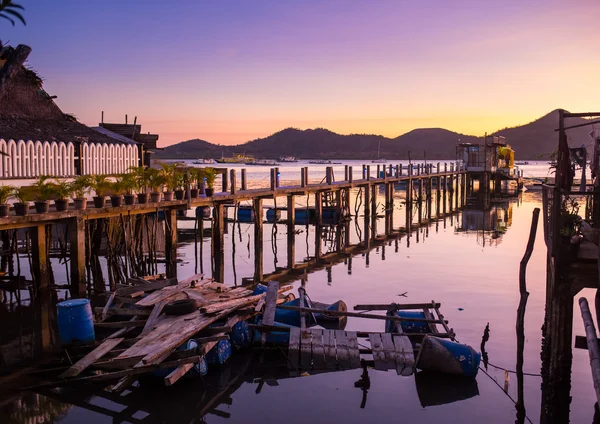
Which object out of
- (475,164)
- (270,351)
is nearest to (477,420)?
(270,351)

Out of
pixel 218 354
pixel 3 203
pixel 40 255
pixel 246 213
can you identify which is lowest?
pixel 218 354

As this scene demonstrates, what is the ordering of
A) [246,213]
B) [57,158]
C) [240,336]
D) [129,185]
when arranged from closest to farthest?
[240,336], [129,185], [57,158], [246,213]

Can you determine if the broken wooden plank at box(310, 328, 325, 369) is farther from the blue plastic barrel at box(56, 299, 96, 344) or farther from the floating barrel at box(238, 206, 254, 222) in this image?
the floating barrel at box(238, 206, 254, 222)

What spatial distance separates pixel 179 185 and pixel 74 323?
1056cm

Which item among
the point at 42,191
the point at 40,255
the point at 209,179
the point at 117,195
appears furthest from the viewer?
the point at 209,179

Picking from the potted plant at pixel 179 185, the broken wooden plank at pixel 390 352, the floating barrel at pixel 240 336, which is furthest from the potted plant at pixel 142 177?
the broken wooden plank at pixel 390 352

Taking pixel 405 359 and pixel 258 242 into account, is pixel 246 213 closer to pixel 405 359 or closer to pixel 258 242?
pixel 258 242

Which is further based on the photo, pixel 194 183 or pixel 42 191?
pixel 194 183

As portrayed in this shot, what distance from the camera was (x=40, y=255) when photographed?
16703mm

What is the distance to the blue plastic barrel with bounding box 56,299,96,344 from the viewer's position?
11.4 meters

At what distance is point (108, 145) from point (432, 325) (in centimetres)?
1584

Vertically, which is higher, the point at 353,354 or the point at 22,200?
the point at 22,200

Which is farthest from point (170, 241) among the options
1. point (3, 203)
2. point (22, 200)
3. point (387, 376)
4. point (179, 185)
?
point (387, 376)

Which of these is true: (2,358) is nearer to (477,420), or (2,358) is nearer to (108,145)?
(477,420)
